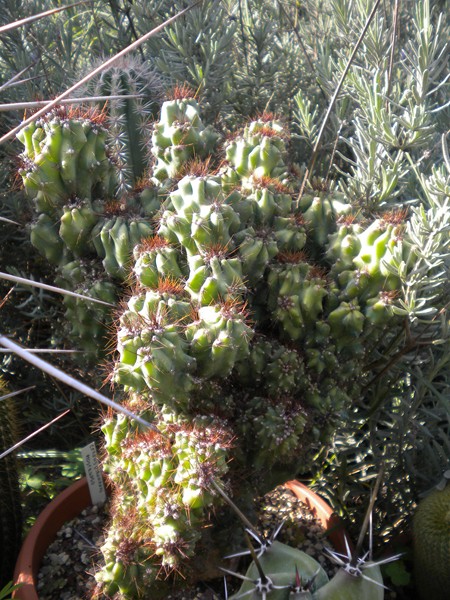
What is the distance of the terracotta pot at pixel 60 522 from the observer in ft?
5.29

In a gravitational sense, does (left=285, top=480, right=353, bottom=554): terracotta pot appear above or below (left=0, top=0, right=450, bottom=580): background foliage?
below

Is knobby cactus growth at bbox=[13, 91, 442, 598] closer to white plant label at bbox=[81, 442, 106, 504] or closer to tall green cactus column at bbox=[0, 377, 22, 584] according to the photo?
white plant label at bbox=[81, 442, 106, 504]

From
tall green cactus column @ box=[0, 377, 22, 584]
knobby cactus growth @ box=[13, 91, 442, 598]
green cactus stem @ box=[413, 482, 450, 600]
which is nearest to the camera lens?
knobby cactus growth @ box=[13, 91, 442, 598]

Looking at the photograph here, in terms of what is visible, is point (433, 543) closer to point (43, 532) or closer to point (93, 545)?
point (93, 545)

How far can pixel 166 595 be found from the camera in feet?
4.81

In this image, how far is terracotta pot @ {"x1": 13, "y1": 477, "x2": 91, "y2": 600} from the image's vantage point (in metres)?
1.57

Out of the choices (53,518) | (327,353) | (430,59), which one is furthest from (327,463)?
(430,59)

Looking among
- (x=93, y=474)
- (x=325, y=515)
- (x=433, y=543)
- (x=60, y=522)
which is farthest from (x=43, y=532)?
(x=433, y=543)

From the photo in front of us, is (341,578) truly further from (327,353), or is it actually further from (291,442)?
(327,353)

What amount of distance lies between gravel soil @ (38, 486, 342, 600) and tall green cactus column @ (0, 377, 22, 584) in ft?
0.34

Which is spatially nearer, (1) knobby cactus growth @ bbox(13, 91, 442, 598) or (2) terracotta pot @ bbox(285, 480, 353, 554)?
(1) knobby cactus growth @ bbox(13, 91, 442, 598)

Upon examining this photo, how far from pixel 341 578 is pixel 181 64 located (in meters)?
1.65

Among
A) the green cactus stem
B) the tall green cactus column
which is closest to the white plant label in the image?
the tall green cactus column

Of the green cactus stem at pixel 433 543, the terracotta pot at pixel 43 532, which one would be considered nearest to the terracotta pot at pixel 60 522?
the terracotta pot at pixel 43 532
